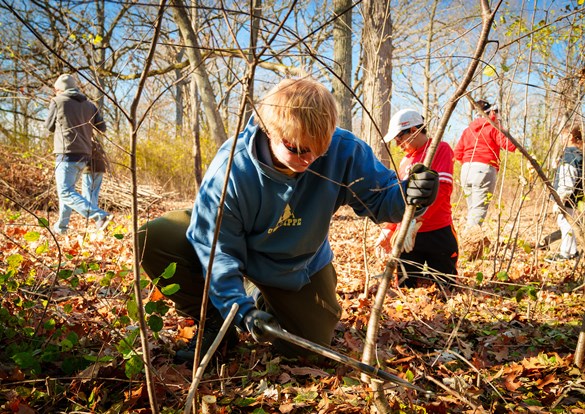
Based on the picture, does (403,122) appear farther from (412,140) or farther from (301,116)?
(301,116)

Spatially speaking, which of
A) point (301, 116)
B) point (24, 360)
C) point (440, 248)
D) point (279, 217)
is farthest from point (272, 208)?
point (440, 248)

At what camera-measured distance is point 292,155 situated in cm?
178

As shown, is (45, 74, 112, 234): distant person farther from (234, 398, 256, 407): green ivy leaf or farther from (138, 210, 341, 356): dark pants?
(234, 398, 256, 407): green ivy leaf

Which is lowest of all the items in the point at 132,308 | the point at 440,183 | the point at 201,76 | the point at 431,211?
the point at 132,308

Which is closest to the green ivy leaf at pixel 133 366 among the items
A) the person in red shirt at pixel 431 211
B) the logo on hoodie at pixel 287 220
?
the logo on hoodie at pixel 287 220

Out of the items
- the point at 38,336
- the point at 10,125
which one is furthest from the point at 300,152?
the point at 10,125

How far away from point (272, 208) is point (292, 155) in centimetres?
38

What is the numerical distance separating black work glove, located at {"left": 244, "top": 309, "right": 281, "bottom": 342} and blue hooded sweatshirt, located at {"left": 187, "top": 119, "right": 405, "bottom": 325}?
0.17 metres

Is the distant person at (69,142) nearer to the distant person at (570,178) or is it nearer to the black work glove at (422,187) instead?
the black work glove at (422,187)

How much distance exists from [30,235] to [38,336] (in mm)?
583

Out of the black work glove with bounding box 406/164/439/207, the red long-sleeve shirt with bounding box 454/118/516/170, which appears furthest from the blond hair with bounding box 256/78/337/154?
the red long-sleeve shirt with bounding box 454/118/516/170

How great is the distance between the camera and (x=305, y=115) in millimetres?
1675

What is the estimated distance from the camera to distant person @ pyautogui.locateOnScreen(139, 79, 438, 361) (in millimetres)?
1759

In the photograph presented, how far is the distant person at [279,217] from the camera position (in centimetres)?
176
